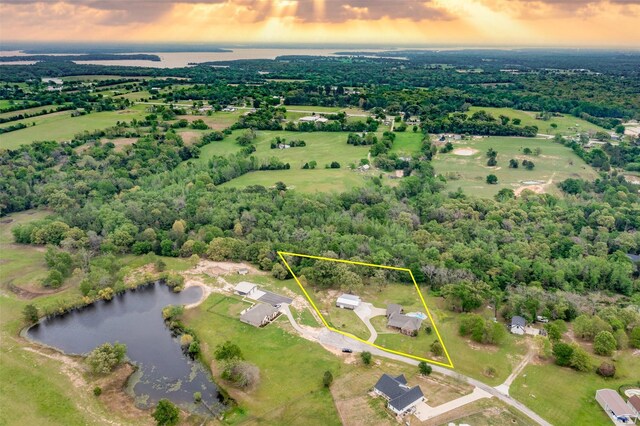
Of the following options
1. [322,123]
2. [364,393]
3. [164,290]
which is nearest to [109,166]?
[164,290]

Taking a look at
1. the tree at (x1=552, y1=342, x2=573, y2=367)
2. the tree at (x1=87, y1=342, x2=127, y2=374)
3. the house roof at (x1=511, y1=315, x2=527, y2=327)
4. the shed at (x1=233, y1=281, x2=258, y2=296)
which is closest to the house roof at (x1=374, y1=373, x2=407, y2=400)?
the tree at (x1=552, y1=342, x2=573, y2=367)

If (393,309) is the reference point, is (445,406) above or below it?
below

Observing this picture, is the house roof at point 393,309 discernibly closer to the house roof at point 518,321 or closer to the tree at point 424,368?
the tree at point 424,368

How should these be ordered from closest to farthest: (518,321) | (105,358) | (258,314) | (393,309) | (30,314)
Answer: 1. (105,358)
2. (518,321)
3. (258,314)
4. (30,314)
5. (393,309)

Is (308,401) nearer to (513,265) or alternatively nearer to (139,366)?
(139,366)

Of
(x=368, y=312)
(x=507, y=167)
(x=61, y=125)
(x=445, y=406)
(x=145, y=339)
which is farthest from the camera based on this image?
(x=61, y=125)

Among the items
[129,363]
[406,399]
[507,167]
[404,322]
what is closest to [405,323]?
[404,322]

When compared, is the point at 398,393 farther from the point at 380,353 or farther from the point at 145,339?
the point at 145,339
